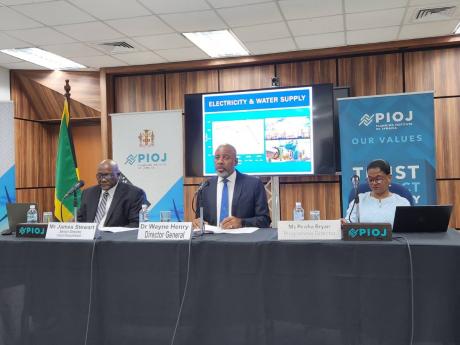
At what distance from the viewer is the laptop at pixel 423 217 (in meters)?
2.04

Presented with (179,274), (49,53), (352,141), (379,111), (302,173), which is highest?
(49,53)

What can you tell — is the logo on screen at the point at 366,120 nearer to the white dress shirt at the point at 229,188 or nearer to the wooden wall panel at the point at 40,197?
the white dress shirt at the point at 229,188

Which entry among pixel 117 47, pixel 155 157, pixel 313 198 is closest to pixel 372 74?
pixel 313 198

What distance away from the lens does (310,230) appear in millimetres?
1969

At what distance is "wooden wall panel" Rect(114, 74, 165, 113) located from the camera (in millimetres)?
6250

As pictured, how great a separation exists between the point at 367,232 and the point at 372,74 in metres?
4.03

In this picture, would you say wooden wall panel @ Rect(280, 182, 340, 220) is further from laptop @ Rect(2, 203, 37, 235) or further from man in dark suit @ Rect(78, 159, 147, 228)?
laptop @ Rect(2, 203, 37, 235)

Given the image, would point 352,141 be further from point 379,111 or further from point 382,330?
point 382,330

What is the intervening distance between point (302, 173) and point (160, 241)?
9.98ft

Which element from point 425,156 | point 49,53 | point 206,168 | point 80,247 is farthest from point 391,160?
point 49,53

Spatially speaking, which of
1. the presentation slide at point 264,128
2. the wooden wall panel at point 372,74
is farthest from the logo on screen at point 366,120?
the wooden wall panel at point 372,74

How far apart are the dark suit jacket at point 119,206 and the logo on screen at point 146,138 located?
2353mm

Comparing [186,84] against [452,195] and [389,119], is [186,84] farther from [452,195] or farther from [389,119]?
[452,195]

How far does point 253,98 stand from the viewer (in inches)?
199
